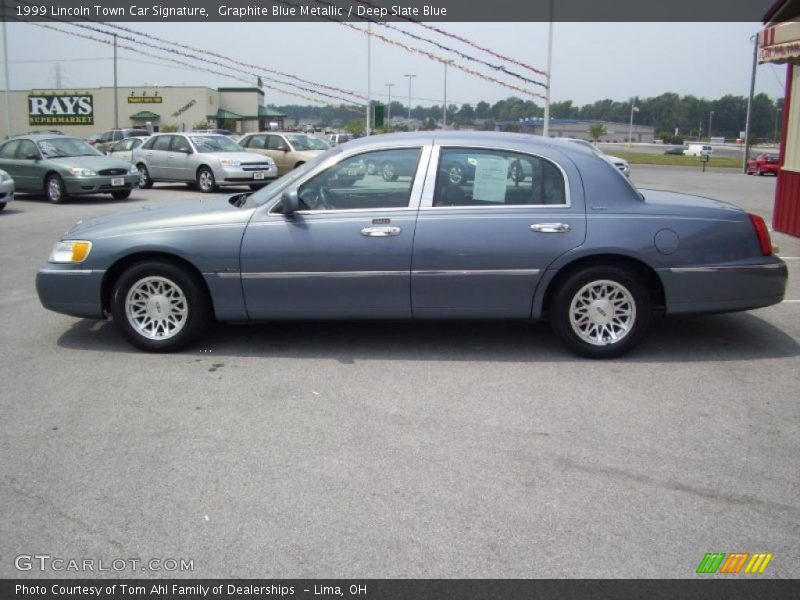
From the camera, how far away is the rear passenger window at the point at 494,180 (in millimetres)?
5770

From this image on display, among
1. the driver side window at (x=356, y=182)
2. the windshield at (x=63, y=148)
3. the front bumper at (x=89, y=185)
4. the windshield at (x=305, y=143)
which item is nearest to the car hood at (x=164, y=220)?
the driver side window at (x=356, y=182)

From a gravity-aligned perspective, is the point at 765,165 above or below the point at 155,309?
above

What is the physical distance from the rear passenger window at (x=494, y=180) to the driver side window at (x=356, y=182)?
0.28m

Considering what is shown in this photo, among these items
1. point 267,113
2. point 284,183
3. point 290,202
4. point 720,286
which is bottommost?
point 720,286

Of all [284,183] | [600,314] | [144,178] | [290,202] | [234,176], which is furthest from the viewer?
[144,178]

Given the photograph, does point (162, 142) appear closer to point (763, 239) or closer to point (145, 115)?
point (763, 239)

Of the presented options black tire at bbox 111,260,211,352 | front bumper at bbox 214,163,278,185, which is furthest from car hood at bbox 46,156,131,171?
black tire at bbox 111,260,211,352

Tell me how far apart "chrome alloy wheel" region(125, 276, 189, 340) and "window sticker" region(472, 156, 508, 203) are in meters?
2.38

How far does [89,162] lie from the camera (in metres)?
17.9

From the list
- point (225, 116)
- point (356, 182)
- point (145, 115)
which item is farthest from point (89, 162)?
point (145, 115)

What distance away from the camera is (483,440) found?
4.29 metres

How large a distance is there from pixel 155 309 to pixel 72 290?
2.12 feet

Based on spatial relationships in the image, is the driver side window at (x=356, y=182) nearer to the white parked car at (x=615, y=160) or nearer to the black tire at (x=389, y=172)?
the black tire at (x=389, y=172)
